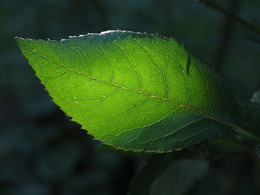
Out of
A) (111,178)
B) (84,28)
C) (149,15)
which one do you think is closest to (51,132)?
(111,178)

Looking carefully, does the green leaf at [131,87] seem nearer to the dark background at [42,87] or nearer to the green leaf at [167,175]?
the green leaf at [167,175]

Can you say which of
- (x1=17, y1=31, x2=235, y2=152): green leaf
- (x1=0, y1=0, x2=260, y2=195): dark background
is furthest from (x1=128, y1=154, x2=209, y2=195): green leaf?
(x1=0, y1=0, x2=260, y2=195): dark background

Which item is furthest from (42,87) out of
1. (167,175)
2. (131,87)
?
(131,87)

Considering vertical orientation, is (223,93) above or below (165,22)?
below

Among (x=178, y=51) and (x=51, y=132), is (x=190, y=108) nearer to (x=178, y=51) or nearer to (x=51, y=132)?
(x=178, y=51)

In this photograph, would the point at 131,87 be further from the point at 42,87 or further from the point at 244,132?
the point at 42,87

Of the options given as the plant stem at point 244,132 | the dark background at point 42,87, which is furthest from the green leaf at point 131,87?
the dark background at point 42,87

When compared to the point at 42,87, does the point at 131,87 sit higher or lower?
lower
